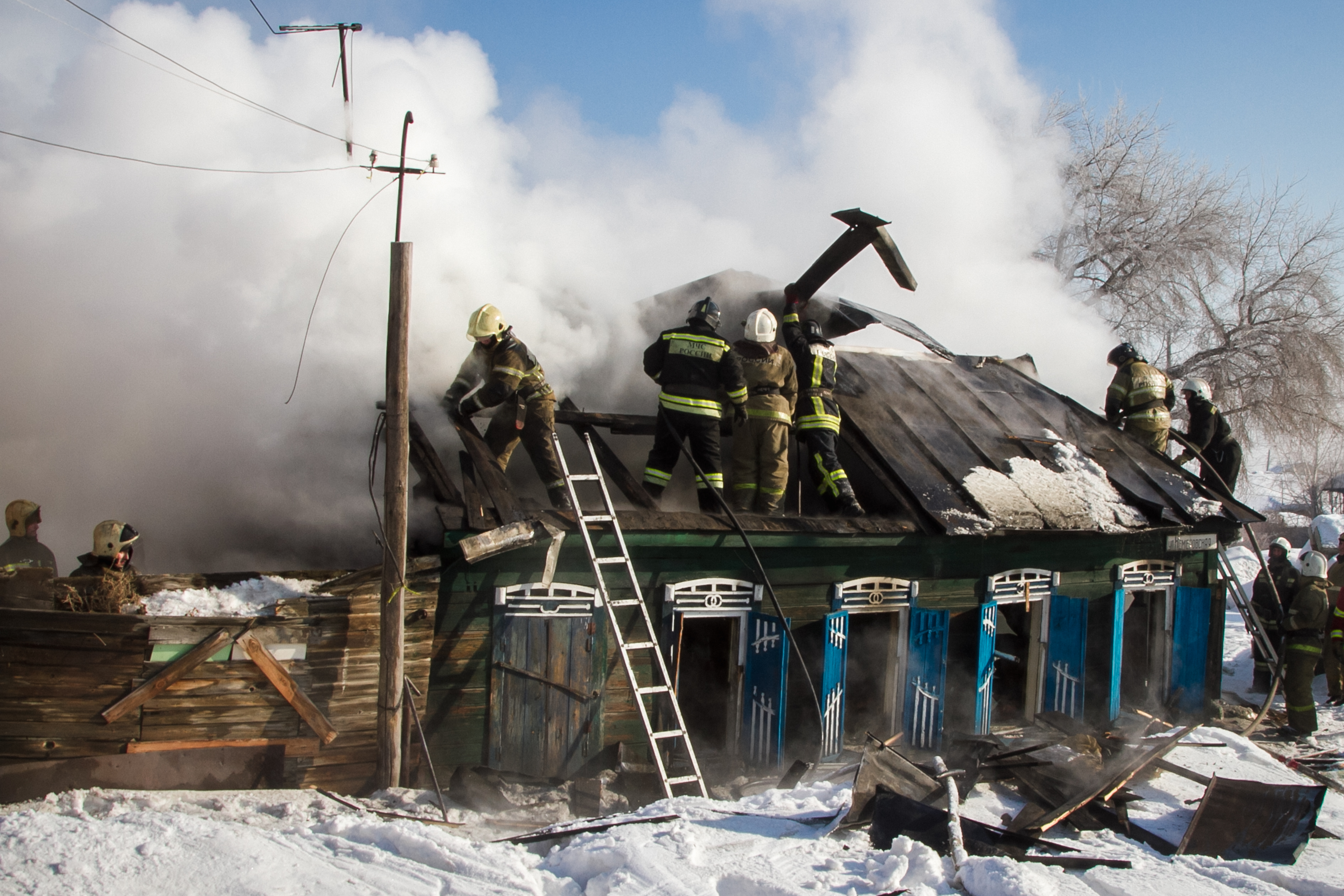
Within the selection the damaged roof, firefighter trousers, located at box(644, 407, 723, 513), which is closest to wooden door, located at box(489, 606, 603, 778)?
firefighter trousers, located at box(644, 407, 723, 513)

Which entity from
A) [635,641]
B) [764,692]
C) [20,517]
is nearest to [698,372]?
[635,641]

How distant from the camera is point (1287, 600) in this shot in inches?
453

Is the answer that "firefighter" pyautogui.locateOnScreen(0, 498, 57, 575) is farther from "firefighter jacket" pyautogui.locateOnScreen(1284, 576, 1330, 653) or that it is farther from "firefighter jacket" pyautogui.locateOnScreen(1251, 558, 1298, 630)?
"firefighter jacket" pyautogui.locateOnScreen(1251, 558, 1298, 630)

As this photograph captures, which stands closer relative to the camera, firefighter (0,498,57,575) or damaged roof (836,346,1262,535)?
firefighter (0,498,57,575)

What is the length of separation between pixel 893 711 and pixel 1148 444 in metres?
5.78

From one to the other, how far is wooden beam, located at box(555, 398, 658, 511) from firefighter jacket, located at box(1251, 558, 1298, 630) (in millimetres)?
8401

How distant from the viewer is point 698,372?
25.3 feet

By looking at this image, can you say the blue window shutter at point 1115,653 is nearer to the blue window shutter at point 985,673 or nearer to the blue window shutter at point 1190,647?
the blue window shutter at point 1190,647

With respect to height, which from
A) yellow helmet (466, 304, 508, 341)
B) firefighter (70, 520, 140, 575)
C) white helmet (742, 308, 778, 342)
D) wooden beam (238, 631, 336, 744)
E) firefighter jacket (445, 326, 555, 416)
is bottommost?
wooden beam (238, 631, 336, 744)

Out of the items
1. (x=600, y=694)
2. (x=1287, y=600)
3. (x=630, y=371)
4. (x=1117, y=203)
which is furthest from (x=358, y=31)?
(x=1117, y=203)

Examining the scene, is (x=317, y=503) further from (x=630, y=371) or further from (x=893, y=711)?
(x=893, y=711)

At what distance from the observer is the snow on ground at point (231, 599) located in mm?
5602

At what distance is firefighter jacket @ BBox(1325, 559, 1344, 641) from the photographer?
35.6ft

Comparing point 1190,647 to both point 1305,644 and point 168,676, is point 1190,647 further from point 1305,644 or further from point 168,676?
point 168,676
